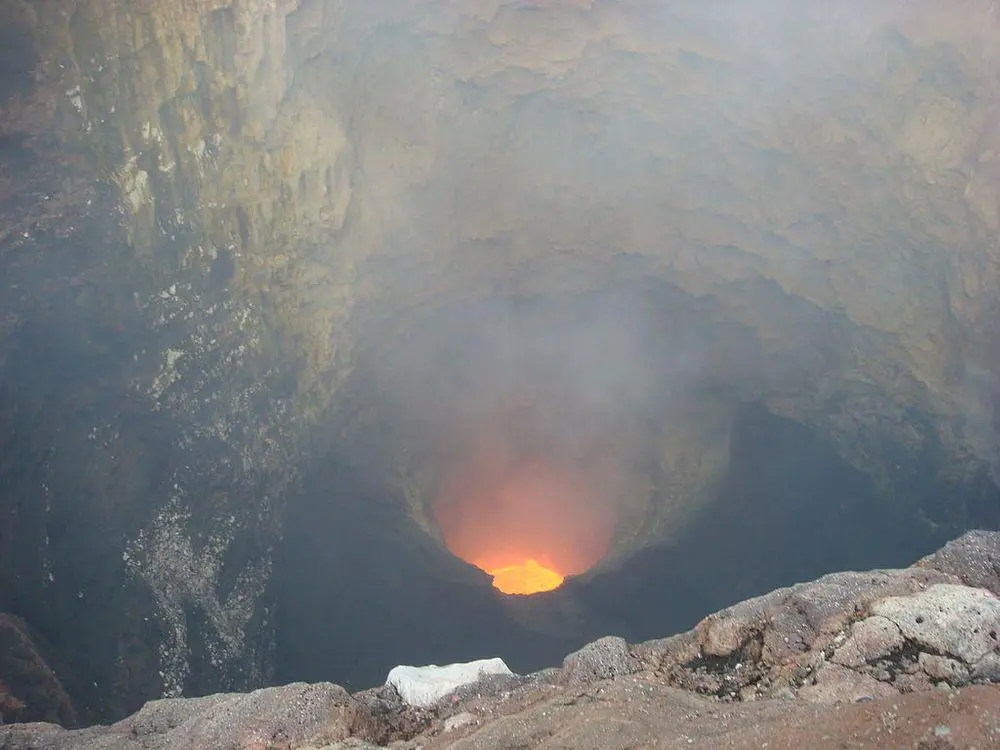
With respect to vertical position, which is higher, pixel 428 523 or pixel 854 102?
pixel 854 102

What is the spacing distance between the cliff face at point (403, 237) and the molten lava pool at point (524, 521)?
4.05 feet

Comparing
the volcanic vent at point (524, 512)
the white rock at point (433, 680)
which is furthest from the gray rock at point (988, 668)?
the volcanic vent at point (524, 512)

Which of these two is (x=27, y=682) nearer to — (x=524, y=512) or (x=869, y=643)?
(x=869, y=643)

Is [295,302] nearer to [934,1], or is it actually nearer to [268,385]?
[268,385]

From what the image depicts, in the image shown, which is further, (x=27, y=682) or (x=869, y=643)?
(x=27, y=682)

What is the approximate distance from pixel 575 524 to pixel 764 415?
3.81 meters

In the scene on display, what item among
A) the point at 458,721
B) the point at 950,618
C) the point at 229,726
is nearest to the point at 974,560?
the point at 950,618

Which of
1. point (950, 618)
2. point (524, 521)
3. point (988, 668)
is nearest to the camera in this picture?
point (988, 668)

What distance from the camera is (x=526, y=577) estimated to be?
14602 mm

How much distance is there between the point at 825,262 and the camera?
11.9 m

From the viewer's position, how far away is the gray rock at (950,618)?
438 centimetres

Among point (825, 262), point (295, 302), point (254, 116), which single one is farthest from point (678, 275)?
point (254, 116)

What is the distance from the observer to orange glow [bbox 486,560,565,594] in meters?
14.2

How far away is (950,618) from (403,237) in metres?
8.84
